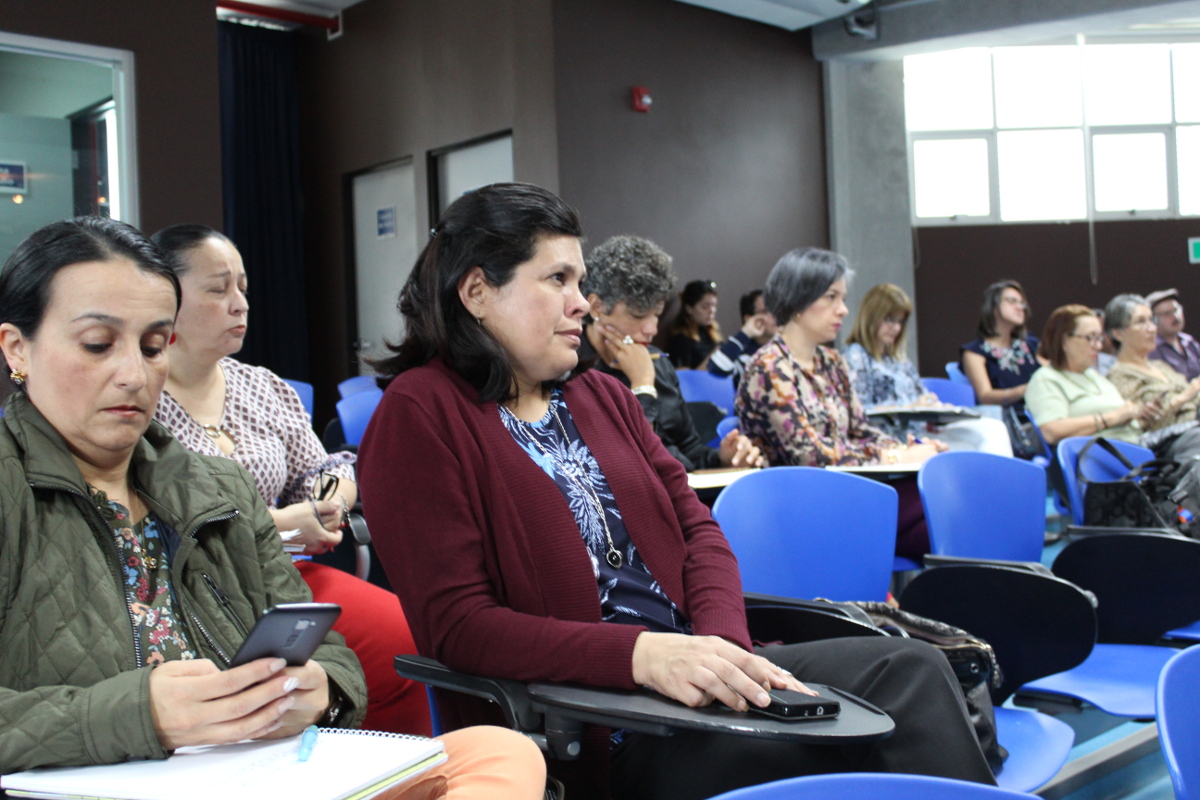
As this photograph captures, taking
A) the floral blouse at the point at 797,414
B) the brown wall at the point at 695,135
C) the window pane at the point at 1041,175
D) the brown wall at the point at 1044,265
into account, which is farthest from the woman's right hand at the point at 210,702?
the window pane at the point at 1041,175

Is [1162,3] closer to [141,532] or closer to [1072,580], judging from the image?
[1072,580]

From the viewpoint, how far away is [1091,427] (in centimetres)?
500

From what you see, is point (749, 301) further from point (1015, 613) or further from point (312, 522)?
point (312, 522)

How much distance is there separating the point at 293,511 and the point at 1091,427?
4174 mm

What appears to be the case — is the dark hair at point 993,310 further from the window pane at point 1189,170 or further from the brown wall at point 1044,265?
the window pane at point 1189,170

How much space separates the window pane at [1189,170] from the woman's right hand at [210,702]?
1001 centimetres

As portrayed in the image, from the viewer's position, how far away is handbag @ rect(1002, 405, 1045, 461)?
530 cm

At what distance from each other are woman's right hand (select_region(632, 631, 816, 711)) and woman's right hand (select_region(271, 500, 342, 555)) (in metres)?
1.04

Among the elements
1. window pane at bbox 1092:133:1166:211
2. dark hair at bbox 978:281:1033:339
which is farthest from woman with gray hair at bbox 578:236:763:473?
window pane at bbox 1092:133:1166:211

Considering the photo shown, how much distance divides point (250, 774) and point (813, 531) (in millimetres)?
1559

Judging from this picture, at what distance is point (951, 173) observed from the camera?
29.7ft

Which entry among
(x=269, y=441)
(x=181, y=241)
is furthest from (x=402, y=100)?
(x=269, y=441)

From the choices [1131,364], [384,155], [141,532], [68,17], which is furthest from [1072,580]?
[384,155]

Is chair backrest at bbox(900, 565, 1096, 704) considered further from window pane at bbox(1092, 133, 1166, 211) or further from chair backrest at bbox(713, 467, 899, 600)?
window pane at bbox(1092, 133, 1166, 211)
